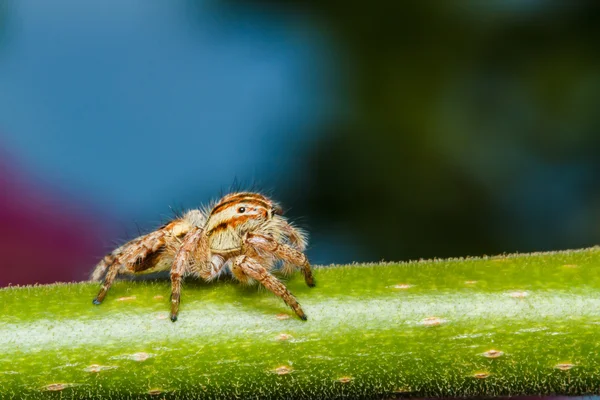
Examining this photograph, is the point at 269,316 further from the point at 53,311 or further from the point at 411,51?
the point at 411,51

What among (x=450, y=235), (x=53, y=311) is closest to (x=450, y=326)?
(x=53, y=311)

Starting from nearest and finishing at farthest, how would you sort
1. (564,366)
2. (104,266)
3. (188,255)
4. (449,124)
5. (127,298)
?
1. (564,366)
2. (127,298)
3. (188,255)
4. (104,266)
5. (449,124)

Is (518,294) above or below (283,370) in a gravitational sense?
above

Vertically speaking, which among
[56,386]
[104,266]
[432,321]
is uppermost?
[104,266]

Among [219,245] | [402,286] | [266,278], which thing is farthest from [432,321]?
[219,245]

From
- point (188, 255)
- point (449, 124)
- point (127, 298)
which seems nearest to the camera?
point (127, 298)

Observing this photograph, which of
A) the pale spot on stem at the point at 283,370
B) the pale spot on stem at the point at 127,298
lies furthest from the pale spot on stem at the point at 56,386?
the pale spot on stem at the point at 283,370

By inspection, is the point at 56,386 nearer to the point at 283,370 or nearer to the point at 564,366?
the point at 283,370
